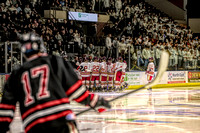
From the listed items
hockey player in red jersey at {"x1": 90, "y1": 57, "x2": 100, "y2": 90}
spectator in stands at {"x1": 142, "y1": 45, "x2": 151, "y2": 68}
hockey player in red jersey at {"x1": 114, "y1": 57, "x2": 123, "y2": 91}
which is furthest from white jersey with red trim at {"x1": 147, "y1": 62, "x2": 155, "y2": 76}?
hockey player in red jersey at {"x1": 90, "y1": 57, "x2": 100, "y2": 90}

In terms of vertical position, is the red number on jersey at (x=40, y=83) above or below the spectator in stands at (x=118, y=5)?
below

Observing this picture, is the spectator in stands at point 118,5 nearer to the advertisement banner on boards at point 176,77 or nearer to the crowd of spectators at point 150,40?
the crowd of spectators at point 150,40

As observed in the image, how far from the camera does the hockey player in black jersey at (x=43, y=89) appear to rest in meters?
2.91

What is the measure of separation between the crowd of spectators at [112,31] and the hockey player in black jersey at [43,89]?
40.5ft

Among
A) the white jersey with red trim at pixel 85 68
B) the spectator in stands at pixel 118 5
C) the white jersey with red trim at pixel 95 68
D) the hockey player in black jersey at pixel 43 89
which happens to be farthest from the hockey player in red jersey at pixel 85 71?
the hockey player in black jersey at pixel 43 89

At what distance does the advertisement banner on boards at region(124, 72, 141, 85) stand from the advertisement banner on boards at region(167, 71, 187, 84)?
2.47m

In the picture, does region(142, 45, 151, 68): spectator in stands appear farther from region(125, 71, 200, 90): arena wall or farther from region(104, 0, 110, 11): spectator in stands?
region(104, 0, 110, 11): spectator in stands

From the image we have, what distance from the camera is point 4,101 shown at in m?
3.15

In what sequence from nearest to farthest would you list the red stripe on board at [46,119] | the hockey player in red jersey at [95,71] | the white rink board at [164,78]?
1. the red stripe on board at [46,119]
2. the hockey player in red jersey at [95,71]
3. the white rink board at [164,78]

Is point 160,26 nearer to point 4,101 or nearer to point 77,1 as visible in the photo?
point 77,1

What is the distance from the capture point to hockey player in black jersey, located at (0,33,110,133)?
2914mm

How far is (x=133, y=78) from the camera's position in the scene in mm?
19484

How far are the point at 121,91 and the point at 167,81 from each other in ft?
15.6

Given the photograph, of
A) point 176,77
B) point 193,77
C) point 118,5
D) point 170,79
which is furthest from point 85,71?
point 193,77
